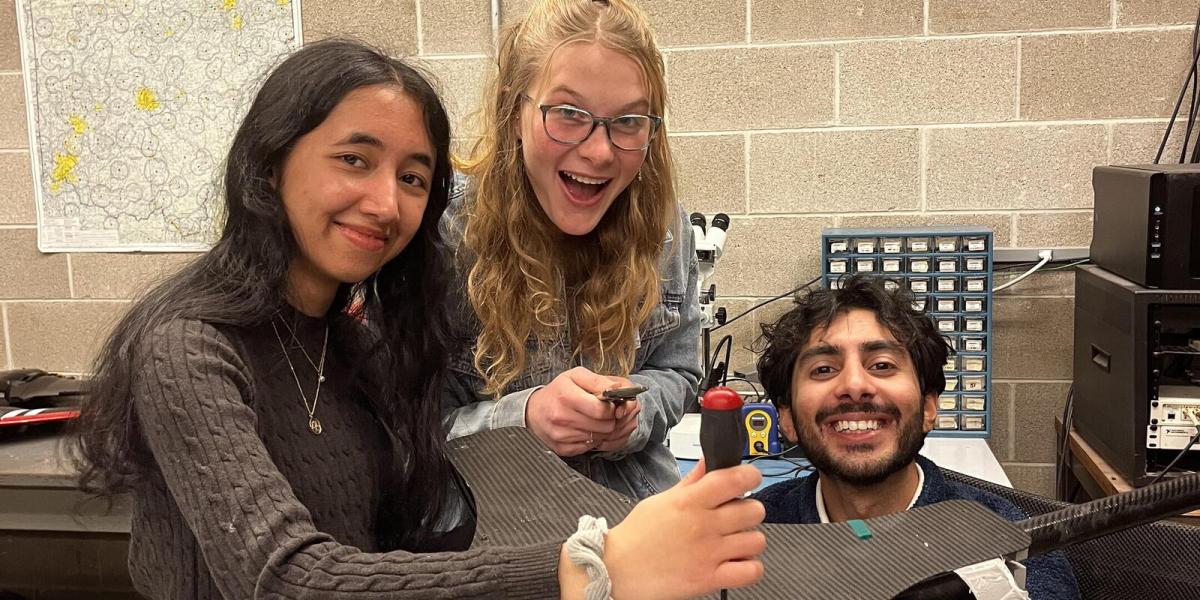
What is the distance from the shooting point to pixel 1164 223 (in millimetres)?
1780

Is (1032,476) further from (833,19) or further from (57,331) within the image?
(57,331)

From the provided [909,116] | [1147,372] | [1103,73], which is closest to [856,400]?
[1147,372]

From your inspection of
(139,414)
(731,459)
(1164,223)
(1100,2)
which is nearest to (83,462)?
(139,414)

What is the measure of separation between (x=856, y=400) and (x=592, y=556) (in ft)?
2.94

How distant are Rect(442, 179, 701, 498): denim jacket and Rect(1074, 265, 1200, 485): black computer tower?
919 mm

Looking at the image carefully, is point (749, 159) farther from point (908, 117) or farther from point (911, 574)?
point (911, 574)

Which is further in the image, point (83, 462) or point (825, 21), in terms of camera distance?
point (825, 21)

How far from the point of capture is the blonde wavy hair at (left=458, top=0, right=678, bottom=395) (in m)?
1.31

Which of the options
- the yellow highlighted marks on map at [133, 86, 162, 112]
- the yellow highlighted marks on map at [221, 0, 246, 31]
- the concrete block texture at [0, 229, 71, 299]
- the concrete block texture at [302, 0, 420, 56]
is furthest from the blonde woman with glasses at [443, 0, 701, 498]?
the concrete block texture at [0, 229, 71, 299]

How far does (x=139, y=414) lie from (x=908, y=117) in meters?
2.18

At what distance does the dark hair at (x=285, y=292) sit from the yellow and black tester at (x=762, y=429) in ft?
3.22

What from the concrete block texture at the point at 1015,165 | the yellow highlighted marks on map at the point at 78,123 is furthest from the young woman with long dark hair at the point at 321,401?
the yellow highlighted marks on map at the point at 78,123

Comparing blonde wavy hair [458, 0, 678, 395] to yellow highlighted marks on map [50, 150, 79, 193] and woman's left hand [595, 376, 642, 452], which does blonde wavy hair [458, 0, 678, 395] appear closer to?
woman's left hand [595, 376, 642, 452]

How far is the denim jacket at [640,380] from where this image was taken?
50.9 inches
